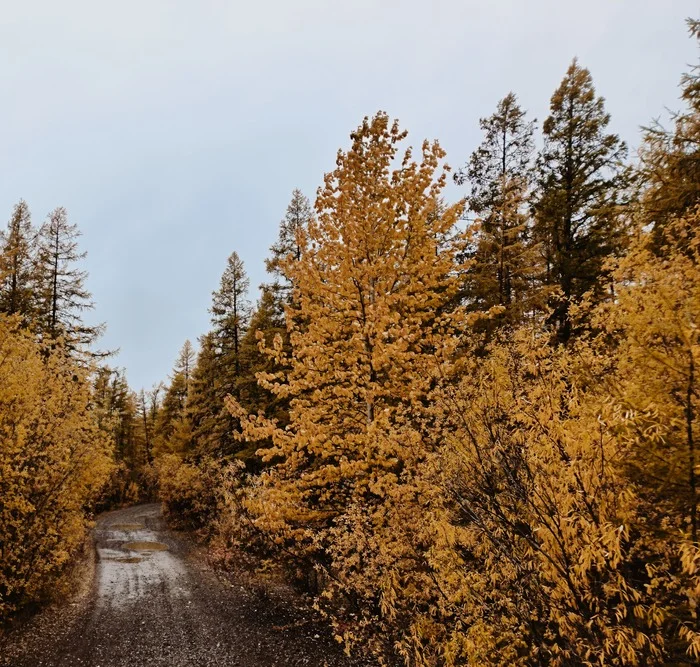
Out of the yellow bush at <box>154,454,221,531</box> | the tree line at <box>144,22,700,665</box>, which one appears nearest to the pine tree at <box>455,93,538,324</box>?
the tree line at <box>144,22,700,665</box>

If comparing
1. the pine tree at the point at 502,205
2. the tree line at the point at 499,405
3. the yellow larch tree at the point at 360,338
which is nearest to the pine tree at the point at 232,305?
the tree line at the point at 499,405

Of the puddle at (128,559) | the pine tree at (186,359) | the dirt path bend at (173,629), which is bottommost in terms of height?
the puddle at (128,559)

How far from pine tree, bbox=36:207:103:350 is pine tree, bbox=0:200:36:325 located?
89 cm

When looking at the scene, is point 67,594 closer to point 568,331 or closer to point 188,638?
point 188,638

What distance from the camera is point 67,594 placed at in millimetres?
13766

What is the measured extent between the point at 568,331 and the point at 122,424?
48893 mm

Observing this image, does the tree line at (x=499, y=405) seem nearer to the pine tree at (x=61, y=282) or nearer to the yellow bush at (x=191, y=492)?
the yellow bush at (x=191, y=492)

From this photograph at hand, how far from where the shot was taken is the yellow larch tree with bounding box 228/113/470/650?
8055 millimetres

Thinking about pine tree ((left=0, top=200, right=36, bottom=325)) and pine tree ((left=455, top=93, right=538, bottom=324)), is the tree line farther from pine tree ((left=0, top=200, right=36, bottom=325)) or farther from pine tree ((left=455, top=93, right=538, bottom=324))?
pine tree ((left=0, top=200, right=36, bottom=325))

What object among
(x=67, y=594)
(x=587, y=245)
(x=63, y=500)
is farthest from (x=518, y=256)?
(x=67, y=594)

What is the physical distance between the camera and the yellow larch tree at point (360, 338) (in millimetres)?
8055

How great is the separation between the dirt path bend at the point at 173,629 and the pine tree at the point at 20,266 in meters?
11.7

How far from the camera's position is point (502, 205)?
15.8 m

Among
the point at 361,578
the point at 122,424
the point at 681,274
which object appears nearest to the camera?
the point at 681,274
